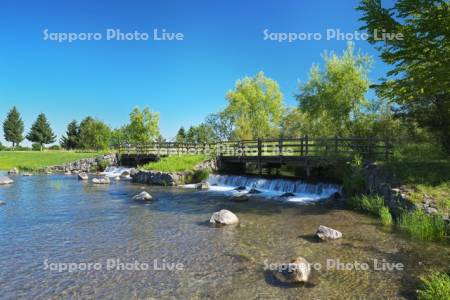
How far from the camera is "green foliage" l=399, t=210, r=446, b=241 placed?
31.9 feet

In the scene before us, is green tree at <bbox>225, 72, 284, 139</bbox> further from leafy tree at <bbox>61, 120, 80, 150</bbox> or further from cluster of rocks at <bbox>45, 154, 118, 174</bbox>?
leafy tree at <bbox>61, 120, 80, 150</bbox>

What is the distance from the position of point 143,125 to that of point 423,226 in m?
50.5

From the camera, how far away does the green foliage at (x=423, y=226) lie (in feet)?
31.9

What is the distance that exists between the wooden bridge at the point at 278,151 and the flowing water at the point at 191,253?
5.65m

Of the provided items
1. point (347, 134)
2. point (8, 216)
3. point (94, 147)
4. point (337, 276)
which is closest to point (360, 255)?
point (337, 276)

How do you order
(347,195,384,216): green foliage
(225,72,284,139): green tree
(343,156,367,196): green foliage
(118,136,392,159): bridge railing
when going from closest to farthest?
(347,195,384,216): green foliage, (343,156,367,196): green foliage, (118,136,392,159): bridge railing, (225,72,284,139): green tree

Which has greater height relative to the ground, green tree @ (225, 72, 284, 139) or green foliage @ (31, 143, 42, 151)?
green tree @ (225, 72, 284, 139)

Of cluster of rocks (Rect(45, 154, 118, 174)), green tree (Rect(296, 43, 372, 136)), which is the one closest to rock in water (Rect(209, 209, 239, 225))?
green tree (Rect(296, 43, 372, 136))

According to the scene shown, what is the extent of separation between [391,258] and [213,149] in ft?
74.3

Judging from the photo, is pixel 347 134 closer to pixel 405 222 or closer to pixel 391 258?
pixel 405 222

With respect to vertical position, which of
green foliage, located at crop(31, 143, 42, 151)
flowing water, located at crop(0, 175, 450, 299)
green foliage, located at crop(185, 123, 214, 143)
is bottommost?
flowing water, located at crop(0, 175, 450, 299)

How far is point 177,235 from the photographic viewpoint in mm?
10586

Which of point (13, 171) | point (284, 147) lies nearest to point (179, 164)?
point (284, 147)

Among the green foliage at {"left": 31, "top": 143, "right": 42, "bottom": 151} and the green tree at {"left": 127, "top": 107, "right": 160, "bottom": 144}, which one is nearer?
the green tree at {"left": 127, "top": 107, "right": 160, "bottom": 144}
